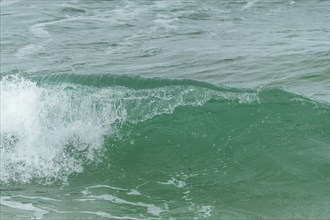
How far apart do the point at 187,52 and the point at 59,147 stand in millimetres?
7331

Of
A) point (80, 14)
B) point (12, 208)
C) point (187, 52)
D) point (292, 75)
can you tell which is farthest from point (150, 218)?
point (80, 14)

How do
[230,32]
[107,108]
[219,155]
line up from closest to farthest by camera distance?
[219,155] → [107,108] → [230,32]

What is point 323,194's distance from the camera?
33.6ft

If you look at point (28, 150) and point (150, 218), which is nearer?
point (150, 218)

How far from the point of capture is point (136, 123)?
12.9 m

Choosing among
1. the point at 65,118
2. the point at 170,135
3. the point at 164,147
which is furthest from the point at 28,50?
the point at 164,147

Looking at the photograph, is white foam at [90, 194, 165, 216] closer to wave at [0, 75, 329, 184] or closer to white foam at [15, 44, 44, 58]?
wave at [0, 75, 329, 184]

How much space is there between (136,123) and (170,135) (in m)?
0.69

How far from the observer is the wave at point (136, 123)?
1190 centimetres

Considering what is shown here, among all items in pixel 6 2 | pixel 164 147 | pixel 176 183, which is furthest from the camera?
pixel 6 2

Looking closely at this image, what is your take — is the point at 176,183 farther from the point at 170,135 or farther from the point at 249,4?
the point at 249,4

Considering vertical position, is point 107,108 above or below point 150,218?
above

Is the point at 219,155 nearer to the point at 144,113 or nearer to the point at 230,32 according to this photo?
the point at 144,113

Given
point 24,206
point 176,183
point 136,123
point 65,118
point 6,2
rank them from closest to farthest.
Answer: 1. point 24,206
2. point 176,183
3. point 65,118
4. point 136,123
5. point 6,2
